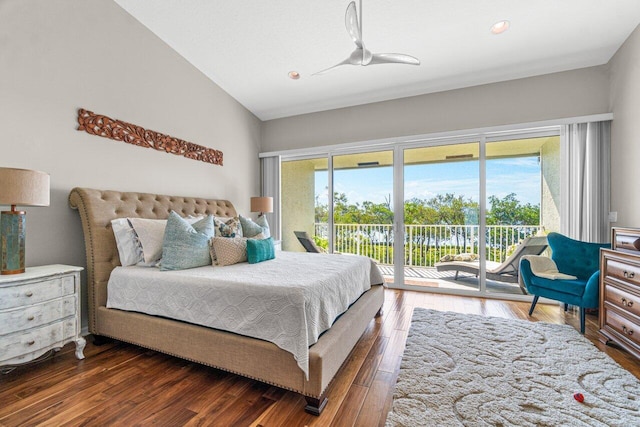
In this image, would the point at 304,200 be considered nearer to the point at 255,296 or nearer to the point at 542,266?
the point at 255,296

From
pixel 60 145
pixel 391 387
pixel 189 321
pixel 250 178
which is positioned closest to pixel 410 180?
pixel 250 178

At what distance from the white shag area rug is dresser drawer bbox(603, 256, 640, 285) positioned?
2.05 feet

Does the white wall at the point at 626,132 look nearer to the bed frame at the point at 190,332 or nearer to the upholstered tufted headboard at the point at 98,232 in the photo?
the bed frame at the point at 190,332

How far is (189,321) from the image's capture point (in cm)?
190

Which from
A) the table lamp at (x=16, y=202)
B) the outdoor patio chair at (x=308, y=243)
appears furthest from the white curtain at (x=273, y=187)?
the table lamp at (x=16, y=202)

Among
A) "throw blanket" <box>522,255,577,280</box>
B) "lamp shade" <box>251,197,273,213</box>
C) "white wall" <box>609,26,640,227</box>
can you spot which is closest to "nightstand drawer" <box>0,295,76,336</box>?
"lamp shade" <box>251,197,273,213</box>

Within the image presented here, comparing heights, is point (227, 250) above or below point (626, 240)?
below

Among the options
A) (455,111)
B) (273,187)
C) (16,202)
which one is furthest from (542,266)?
(16,202)

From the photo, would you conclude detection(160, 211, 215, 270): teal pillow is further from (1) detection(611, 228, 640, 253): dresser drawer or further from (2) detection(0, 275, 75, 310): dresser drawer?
(1) detection(611, 228, 640, 253): dresser drawer

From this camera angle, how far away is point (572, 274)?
3027mm

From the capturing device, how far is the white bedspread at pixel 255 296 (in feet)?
5.10

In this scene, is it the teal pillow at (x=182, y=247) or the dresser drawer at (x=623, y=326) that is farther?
the teal pillow at (x=182, y=247)

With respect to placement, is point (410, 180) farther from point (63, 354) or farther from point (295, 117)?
point (63, 354)

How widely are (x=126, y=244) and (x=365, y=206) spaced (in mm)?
3373
